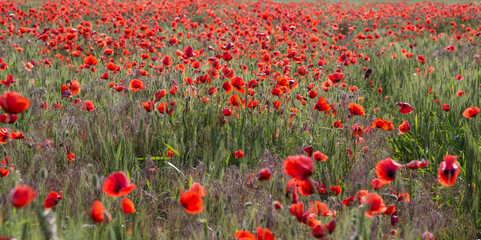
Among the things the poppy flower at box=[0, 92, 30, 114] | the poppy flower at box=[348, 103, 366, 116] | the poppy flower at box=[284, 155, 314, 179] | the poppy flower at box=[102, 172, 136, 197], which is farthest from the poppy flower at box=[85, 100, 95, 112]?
the poppy flower at box=[284, 155, 314, 179]

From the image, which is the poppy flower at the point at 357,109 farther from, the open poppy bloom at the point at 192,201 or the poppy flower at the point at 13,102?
the poppy flower at the point at 13,102

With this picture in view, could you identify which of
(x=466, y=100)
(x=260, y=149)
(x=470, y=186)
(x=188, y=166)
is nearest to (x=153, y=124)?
(x=188, y=166)

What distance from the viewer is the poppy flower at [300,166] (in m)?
1.06

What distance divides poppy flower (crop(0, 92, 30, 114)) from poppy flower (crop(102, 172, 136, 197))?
36cm

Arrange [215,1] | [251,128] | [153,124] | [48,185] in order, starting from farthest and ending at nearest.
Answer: [215,1], [251,128], [153,124], [48,185]

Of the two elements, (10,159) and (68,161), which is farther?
(68,161)

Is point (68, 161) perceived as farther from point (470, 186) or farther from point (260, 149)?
point (470, 186)

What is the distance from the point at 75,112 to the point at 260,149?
138cm

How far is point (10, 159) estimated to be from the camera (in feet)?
6.35

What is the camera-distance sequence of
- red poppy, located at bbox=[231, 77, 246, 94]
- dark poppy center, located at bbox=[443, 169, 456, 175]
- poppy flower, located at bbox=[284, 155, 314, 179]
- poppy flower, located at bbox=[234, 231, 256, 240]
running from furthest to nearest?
red poppy, located at bbox=[231, 77, 246, 94] < dark poppy center, located at bbox=[443, 169, 456, 175] < poppy flower, located at bbox=[234, 231, 256, 240] < poppy flower, located at bbox=[284, 155, 314, 179]

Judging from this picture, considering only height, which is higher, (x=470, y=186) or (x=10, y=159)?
(x=10, y=159)

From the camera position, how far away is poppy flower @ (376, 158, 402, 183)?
1273 mm

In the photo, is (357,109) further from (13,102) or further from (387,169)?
(13,102)

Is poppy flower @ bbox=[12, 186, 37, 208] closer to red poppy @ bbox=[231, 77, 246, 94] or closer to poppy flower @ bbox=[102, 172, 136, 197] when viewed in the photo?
poppy flower @ bbox=[102, 172, 136, 197]
